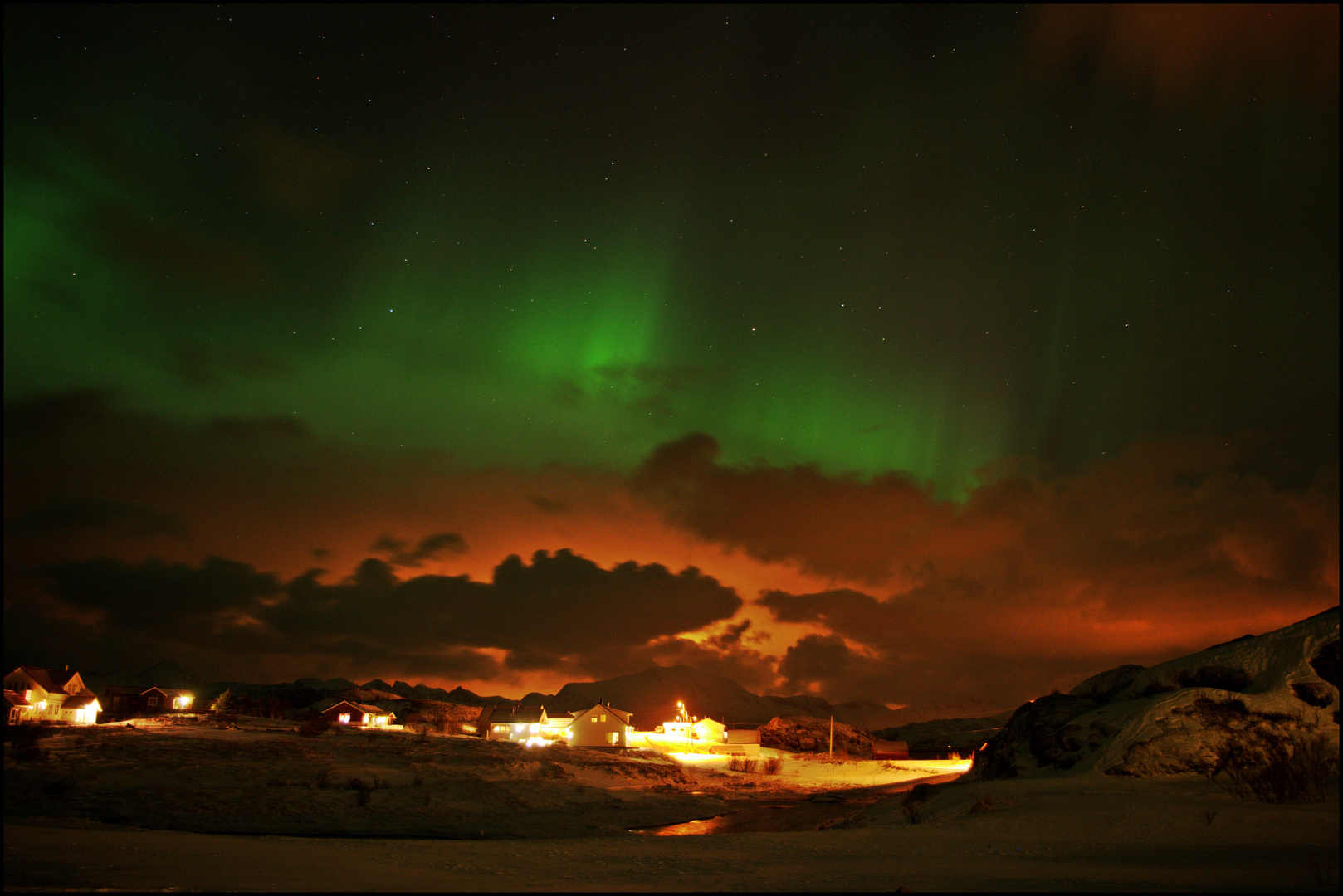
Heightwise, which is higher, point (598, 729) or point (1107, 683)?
point (1107, 683)

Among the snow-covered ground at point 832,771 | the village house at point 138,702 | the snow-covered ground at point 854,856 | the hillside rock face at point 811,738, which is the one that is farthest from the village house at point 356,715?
the snow-covered ground at point 854,856

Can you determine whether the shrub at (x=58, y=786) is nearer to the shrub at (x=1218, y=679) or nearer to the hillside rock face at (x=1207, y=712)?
the hillside rock face at (x=1207, y=712)

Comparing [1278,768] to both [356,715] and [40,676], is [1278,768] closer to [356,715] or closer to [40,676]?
[356,715]

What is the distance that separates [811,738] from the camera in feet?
311

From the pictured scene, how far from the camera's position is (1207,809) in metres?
12.8

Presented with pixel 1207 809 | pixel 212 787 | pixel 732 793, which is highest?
pixel 1207 809

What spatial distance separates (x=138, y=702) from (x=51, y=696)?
1033cm

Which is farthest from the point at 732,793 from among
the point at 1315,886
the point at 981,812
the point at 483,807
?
the point at 1315,886

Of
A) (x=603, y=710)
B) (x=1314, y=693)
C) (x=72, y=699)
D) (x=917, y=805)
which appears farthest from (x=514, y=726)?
(x=1314, y=693)

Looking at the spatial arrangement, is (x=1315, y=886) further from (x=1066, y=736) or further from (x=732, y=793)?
(x=732, y=793)

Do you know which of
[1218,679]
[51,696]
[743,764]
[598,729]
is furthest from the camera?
[598,729]

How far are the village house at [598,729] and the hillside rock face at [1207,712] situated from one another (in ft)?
217

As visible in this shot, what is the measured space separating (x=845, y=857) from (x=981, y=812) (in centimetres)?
541

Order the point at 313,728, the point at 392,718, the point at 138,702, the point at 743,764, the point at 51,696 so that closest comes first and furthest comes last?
the point at 313,728 < the point at 743,764 < the point at 51,696 < the point at 138,702 < the point at 392,718
